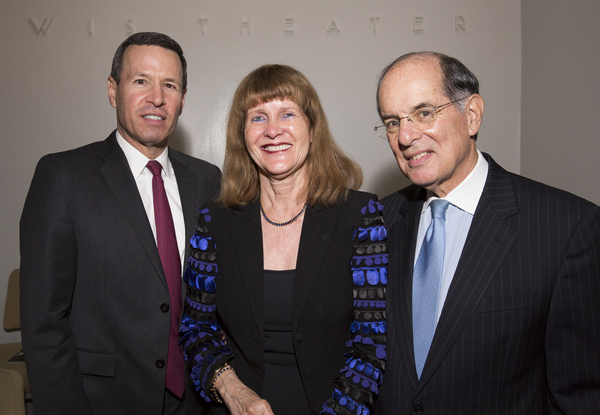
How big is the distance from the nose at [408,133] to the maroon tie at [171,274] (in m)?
1.09

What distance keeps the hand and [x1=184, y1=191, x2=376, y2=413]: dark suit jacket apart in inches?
2.1

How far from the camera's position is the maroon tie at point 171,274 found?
1904 millimetres

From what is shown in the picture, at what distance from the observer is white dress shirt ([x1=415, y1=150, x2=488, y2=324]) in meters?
1.58

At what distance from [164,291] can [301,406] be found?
0.73m

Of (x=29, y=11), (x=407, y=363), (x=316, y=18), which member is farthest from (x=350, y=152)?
(x=29, y=11)

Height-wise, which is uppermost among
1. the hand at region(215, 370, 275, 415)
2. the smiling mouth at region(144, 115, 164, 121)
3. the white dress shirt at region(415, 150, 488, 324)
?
the smiling mouth at region(144, 115, 164, 121)

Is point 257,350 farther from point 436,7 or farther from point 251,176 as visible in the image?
point 436,7

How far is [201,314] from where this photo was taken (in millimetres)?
1790

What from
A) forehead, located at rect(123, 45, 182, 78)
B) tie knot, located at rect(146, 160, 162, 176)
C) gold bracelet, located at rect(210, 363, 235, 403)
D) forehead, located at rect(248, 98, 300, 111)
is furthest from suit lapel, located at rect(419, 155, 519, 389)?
forehead, located at rect(123, 45, 182, 78)

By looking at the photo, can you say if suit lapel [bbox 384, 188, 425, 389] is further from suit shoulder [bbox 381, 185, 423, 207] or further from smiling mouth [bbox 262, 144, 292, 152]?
smiling mouth [bbox 262, 144, 292, 152]

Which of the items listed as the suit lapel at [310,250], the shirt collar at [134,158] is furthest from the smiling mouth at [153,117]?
the suit lapel at [310,250]

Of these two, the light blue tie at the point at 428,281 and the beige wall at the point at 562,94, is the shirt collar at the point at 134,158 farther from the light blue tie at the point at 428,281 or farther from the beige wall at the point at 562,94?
the beige wall at the point at 562,94

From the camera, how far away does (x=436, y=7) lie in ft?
12.0

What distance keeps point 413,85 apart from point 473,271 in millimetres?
718
